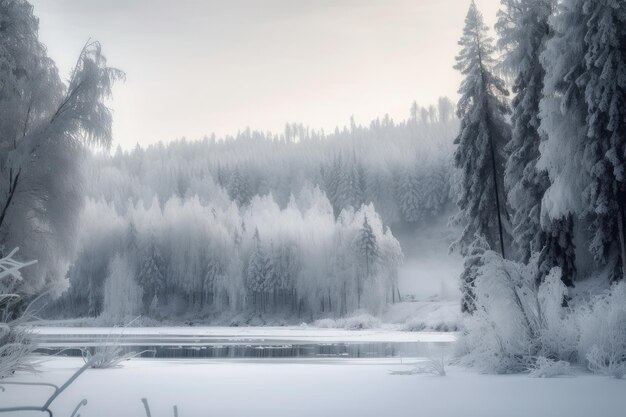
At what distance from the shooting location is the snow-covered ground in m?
5.30

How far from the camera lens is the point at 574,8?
55.8ft

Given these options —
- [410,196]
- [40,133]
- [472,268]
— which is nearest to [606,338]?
[472,268]

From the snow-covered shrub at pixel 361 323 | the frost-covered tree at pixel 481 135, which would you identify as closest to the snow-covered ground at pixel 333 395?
the frost-covered tree at pixel 481 135

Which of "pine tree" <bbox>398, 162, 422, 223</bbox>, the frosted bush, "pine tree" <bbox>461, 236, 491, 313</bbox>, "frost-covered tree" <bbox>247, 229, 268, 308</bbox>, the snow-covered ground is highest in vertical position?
"pine tree" <bbox>398, 162, 422, 223</bbox>

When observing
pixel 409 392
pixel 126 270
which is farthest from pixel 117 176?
pixel 409 392

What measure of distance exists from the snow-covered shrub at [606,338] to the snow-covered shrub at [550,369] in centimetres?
32

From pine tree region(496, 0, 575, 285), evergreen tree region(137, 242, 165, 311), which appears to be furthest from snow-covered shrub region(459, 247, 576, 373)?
evergreen tree region(137, 242, 165, 311)

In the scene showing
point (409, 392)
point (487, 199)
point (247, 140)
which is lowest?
point (409, 392)

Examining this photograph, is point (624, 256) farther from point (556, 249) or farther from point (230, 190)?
point (230, 190)

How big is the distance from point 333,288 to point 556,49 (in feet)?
132

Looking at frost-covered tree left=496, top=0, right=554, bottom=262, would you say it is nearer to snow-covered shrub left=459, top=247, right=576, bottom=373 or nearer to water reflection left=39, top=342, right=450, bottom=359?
water reflection left=39, top=342, right=450, bottom=359

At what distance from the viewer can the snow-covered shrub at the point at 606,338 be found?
7992 millimetres

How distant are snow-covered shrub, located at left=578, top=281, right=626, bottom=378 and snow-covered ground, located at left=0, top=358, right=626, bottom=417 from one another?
36 cm

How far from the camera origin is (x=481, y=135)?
2534 centimetres
